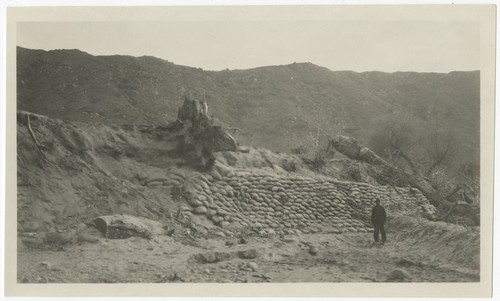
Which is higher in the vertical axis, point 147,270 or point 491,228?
point 491,228

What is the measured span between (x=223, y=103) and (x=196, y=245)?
17.6 metres

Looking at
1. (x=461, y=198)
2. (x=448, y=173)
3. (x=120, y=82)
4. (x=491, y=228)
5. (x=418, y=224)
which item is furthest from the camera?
(x=120, y=82)

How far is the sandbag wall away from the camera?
13.6 m

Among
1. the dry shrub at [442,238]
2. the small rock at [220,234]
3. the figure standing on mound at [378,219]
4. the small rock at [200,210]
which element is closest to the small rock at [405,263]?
the dry shrub at [442,238]

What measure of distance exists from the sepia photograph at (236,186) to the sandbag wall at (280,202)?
0.13 feet

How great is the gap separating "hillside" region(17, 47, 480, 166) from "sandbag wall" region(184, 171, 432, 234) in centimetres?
805

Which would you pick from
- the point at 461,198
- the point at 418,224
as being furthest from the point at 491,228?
the point at 461,198

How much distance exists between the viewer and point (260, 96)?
1198 inches

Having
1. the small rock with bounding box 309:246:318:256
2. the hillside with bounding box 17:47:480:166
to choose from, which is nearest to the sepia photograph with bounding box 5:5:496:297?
the small rock with bounding box 309:246:318:256

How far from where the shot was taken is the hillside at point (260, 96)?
24250 millimetres

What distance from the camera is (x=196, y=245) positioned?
12344 millimetres

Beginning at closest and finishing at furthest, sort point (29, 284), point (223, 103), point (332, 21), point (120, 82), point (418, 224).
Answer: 1. point (29, 284)
2. point (332, 21)
3. point (418, 224)
4. point (120, 82)
5. point (223, 103)

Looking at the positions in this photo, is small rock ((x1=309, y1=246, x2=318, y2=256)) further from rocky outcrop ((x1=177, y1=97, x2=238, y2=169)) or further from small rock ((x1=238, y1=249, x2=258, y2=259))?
rocky outcrop ((x1=177, y1=97, x2=238, y2=169))

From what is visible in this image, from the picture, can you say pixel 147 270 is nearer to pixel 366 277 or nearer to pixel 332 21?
pixel 366 277
